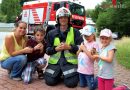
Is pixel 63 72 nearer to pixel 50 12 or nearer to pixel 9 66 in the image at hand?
pixel 9 66

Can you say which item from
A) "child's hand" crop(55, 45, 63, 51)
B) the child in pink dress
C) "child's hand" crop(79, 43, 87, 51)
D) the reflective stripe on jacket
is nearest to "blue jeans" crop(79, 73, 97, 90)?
the child in pink dress

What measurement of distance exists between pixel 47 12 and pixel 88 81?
55.5 feet

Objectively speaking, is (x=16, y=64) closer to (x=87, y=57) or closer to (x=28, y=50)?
(x=28, y=50)

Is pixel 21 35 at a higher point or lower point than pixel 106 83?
higher

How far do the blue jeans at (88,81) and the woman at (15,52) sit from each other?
119 centimetres

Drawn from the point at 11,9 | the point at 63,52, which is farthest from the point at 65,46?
the point at 11,9

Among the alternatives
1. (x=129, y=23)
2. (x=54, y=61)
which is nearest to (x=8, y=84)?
(x=54, y=61)

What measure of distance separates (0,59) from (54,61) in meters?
1.19

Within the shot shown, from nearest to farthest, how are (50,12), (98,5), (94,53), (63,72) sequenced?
(94,53) < (63,72) < (50,12) < (98,5)

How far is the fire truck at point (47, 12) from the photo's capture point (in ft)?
73.4

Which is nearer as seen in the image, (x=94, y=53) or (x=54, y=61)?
(x=94, y=53)

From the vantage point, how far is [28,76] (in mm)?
6508

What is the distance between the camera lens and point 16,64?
6.51 m

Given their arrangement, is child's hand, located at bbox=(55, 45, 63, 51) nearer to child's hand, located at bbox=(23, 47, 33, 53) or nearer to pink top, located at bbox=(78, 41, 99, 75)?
pink top, located at bbox=(78, 41, 99, 75)
